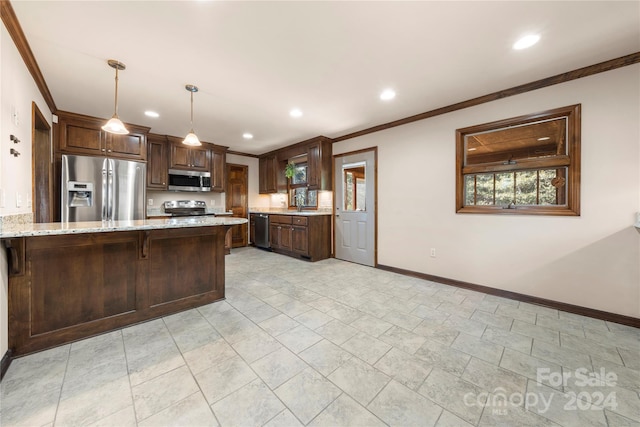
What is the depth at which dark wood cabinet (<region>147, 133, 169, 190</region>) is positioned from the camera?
4.68 metres

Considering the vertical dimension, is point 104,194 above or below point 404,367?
above

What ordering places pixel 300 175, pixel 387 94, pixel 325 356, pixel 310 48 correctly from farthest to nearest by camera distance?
pixel 300 175, pixel 387 94, pixel 310 48, pixel 325 356

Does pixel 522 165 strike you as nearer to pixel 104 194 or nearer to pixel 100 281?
pixel 100 281

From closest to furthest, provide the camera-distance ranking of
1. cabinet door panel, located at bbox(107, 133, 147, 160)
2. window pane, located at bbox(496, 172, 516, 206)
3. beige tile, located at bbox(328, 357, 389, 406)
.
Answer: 1. beige tile, located at bbox(328, 357, 389, 406)
2. window pane, located at bbox(496, 172, 516, 206)
3. cabinet door panel, located at bbox(107, 133, 147, 160)

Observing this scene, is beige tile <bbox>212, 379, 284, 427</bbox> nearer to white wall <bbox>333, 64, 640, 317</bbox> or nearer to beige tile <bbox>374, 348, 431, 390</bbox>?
beige tile <bbox>374, 348, 431, 390</bbox>

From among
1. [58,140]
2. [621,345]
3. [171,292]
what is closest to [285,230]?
[171,292]

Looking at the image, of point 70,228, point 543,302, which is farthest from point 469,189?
point 70,228

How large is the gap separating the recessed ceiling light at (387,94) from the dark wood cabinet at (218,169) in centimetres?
401

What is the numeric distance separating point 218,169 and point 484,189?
204 inches

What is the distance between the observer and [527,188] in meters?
2.85

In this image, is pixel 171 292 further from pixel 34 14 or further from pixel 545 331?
pixel 545 331

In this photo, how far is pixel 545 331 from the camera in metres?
2.12

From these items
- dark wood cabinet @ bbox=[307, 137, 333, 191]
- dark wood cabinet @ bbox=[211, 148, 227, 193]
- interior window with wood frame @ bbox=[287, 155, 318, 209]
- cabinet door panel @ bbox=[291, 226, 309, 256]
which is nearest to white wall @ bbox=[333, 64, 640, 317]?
dark wood cabinet @ bbox=[307, 137, 333, 191]

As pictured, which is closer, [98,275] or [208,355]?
[208,355]
